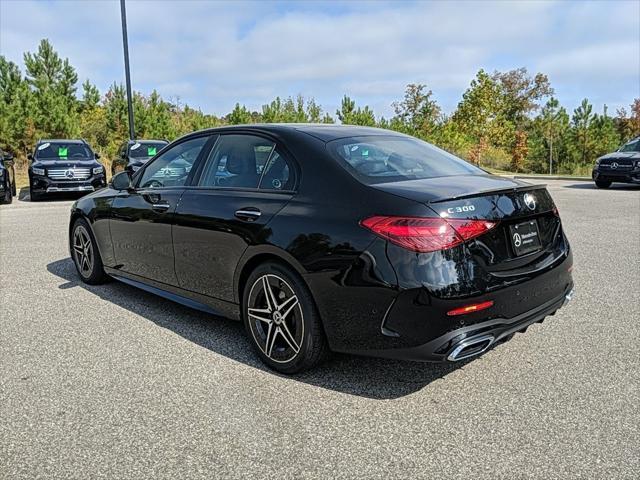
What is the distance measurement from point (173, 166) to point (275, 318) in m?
1.86

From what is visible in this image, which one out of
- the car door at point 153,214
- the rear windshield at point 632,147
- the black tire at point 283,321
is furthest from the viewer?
the rear windshield at point 632,147

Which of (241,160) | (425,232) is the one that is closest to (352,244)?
(425,232)

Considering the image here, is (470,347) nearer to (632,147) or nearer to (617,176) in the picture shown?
(617,176)

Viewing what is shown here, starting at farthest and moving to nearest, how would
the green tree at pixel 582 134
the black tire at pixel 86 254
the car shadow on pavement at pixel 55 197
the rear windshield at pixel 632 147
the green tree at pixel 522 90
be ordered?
the green tree at pixel 522 90
the green tree at pixel 582 134
the rear windshield at pixel 632 147
the car shadow on pavement at pixel 55 197
the black tire at pixel 86 254

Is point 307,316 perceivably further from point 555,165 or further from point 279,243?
point 555,165

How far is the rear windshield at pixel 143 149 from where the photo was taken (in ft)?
56.3

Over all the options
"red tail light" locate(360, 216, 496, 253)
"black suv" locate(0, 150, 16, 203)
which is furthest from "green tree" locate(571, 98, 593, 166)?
"red tail light" locate(360, 216, 496, 253)

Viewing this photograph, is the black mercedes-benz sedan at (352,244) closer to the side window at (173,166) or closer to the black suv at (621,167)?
the side window at (173,166)

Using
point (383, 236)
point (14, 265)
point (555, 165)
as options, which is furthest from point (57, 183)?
point (555, 165)

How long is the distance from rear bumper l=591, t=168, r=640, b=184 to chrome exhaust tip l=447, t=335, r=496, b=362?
672 inches

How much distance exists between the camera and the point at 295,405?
121 inches

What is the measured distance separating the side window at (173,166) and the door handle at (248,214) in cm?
93

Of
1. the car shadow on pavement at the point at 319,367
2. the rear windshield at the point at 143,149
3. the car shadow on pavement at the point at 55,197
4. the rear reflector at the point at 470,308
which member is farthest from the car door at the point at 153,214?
the rear windshield at the point at 143,149

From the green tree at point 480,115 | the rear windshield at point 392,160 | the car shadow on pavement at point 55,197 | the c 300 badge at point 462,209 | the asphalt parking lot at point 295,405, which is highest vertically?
the green tree at point 480,115
